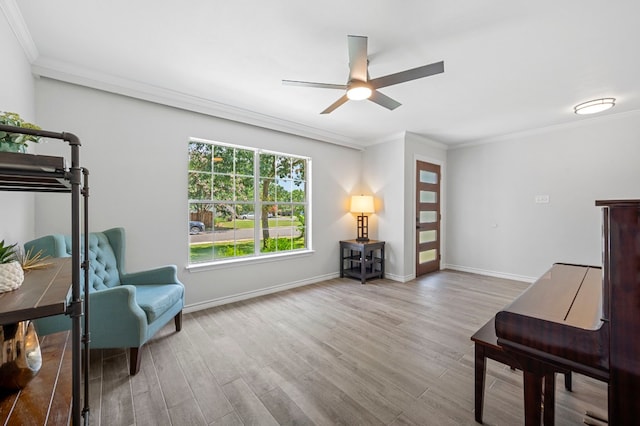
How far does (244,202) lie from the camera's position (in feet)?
12.1

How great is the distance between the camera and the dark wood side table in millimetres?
4488

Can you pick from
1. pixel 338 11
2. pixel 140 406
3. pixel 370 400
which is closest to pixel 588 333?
pixel 370 400

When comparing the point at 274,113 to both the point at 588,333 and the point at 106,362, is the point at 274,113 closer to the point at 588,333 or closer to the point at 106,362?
the point at 106,362

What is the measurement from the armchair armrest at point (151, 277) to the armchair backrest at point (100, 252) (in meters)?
0.08

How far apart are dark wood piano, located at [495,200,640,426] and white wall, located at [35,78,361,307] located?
311 cm

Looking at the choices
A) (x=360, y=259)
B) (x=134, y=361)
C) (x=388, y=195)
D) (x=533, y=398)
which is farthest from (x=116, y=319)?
(x=388, y=195)

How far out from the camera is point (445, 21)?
1871 millimetres

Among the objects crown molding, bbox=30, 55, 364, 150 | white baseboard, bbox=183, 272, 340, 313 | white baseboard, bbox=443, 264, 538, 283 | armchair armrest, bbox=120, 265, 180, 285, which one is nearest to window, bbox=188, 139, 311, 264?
crown molding, bbox=30, 55, 364, 150

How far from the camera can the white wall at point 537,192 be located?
12.2 ft

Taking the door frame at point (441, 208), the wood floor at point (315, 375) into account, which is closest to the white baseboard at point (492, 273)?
the door frame at point (441, 208)

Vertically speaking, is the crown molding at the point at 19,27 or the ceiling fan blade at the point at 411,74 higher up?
the crown molding at the point at 19,27

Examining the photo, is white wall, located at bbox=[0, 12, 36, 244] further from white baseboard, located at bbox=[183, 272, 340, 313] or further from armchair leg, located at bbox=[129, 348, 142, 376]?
white baseboard, located at bbox=[183, 272, 340, 313]

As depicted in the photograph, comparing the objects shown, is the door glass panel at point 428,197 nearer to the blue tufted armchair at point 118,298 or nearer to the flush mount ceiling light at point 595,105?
the flush mount ceiling light at point 595,105

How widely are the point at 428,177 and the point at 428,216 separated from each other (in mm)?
749
